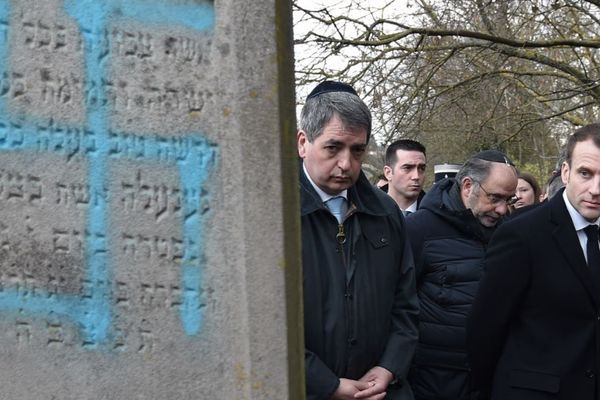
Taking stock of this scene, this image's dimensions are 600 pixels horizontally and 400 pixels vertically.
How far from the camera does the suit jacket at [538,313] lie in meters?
4.03

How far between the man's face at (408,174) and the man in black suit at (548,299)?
231 centimetres

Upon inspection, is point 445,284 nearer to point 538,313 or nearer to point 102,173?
point 538,313

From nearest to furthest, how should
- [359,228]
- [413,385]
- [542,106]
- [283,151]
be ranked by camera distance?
[283,151], [359,228], [413,385], [542,106]

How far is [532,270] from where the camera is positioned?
411 centimetres

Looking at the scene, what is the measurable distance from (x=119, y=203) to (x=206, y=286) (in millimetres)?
292

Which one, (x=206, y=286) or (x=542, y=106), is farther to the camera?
(x=542, y=106)

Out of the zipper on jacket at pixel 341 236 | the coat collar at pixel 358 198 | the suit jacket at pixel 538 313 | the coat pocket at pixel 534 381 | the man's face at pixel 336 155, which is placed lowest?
the coat pocket at pixel 534 381

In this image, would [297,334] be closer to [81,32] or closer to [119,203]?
[119,203]

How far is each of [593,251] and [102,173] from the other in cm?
256

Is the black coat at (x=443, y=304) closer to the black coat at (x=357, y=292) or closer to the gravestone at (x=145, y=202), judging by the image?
the black coat at (x=357, y=292)

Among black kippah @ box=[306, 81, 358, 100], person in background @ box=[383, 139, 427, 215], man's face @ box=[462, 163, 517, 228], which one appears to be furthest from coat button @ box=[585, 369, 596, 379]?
person in background @ box=[383, 139, 427, 215]

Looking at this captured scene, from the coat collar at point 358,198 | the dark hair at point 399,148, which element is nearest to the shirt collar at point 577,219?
the coat collar at point 358,198

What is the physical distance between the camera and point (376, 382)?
11.4 feet

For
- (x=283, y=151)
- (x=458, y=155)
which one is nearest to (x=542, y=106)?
(x=458, y=155)
